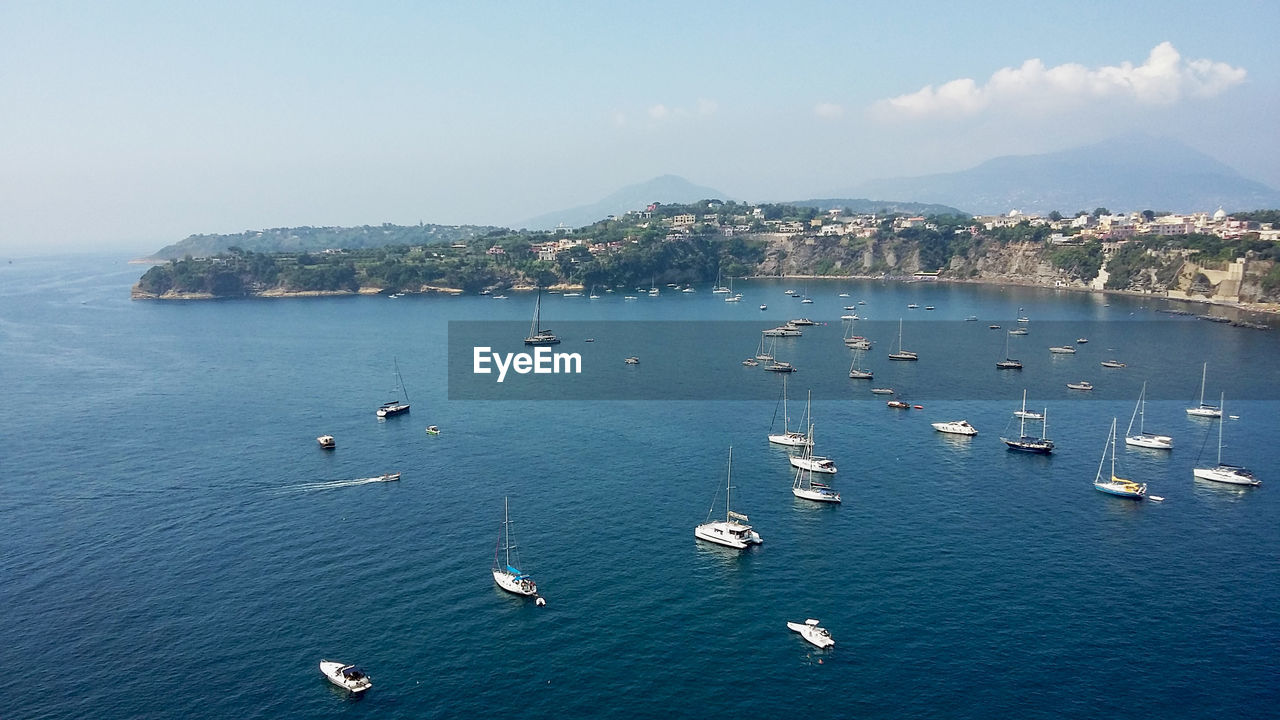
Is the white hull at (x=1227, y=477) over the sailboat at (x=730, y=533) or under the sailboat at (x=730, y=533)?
over

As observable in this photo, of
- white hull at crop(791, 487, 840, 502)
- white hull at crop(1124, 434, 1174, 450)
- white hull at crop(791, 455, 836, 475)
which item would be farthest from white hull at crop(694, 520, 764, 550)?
white hull at crop(1124, 434, 1174, 450)

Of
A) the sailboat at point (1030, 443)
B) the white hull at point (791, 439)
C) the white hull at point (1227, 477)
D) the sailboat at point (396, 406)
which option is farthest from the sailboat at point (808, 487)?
the sailboat at point (396, 406)

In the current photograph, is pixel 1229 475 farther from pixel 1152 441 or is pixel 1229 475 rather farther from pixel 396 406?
pixel 396 406

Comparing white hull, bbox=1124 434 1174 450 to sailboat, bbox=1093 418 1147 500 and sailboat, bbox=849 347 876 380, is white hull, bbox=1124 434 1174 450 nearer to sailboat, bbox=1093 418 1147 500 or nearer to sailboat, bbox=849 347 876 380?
sailboat, bbox=1093 418 1147 500

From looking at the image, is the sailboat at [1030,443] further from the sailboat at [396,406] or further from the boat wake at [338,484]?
the sailboat at [396,406]

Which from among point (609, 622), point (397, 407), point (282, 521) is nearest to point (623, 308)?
point (397, 407)

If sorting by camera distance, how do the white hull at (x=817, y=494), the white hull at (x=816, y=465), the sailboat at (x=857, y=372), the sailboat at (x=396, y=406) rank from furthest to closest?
the sailboat at (x=857, y=372) < the sailboat at (x=396, y=406) < the white hull at (x=816, y=465) < the white hull at (x=817, y=494)

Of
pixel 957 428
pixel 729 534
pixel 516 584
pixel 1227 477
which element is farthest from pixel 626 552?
pixel 1227 477
